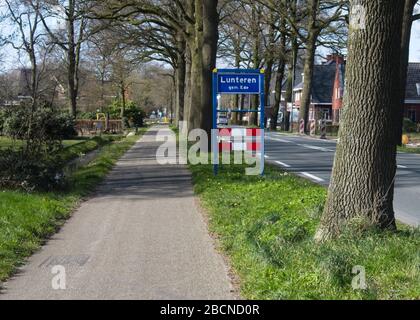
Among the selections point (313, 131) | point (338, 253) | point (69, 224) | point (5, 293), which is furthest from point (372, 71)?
point (313, 131)

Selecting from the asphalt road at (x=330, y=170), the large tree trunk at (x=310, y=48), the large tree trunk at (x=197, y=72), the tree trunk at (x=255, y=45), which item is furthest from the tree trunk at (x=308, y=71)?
the large tree trunk at (x=197, y=72)

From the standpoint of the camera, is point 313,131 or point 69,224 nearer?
point 69,224

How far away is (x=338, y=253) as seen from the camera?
6242 millimetres

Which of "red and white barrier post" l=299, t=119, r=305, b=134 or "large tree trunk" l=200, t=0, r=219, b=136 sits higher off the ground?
"large tree trunk" l=200, t=0, r=219, b=136

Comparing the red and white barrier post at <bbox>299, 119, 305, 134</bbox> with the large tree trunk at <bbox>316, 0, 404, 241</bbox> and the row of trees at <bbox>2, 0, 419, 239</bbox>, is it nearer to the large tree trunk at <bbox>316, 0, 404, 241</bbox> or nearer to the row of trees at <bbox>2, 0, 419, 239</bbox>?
the row of trees at <bbox>2, 0, 419, 239</bbox>

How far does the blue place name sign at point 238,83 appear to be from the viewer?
15.1m

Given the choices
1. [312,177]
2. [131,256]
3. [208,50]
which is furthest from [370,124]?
[208,50]

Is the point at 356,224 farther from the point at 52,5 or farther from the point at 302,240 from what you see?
the point at 52,5

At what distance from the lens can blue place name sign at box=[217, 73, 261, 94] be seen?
15.1 meters

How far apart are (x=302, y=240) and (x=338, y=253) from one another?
43.5 inches

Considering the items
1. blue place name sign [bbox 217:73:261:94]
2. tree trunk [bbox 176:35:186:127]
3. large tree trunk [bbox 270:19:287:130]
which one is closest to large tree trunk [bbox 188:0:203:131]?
blue place name sign [bbox 217:73:261:94]

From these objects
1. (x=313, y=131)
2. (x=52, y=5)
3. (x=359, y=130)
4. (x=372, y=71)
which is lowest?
(x=313, y=131)

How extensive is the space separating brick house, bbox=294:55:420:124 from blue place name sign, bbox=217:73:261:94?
53.9 meters
